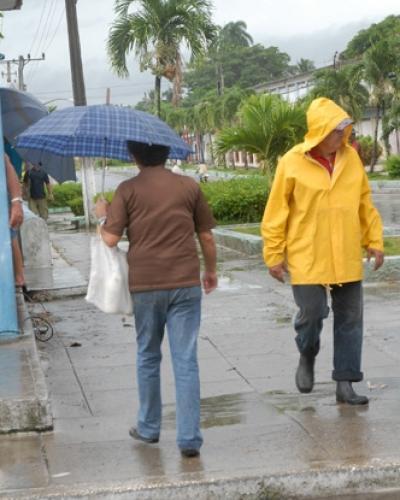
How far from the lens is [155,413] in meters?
6.19

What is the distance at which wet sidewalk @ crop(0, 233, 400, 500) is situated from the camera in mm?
5512

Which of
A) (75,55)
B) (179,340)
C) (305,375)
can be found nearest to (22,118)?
(305,375)

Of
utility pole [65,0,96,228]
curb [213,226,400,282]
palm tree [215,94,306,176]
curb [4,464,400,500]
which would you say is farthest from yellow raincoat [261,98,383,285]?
utility pole [65,0,96,228]

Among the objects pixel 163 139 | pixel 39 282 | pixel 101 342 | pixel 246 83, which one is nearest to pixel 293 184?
pixel 163 139

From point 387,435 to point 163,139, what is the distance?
200cm

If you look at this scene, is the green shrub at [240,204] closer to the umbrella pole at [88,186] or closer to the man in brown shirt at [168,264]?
the umbrella pole at [88,186]

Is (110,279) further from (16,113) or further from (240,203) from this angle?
(240,203)

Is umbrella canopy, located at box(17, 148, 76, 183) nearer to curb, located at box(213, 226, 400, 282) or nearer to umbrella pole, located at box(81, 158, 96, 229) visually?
curb, located at box(213, 226, 400, 282)

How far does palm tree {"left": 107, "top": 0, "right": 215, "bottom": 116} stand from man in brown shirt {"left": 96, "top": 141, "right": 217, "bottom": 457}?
24.7 metres

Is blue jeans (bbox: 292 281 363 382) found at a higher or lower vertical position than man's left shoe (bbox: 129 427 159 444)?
higher

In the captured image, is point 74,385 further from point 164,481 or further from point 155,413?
point 164,481

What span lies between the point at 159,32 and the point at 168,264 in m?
25.4

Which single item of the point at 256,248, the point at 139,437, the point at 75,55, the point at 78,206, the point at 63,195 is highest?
the point at 75,55

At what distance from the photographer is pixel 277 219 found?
22.1 ft
